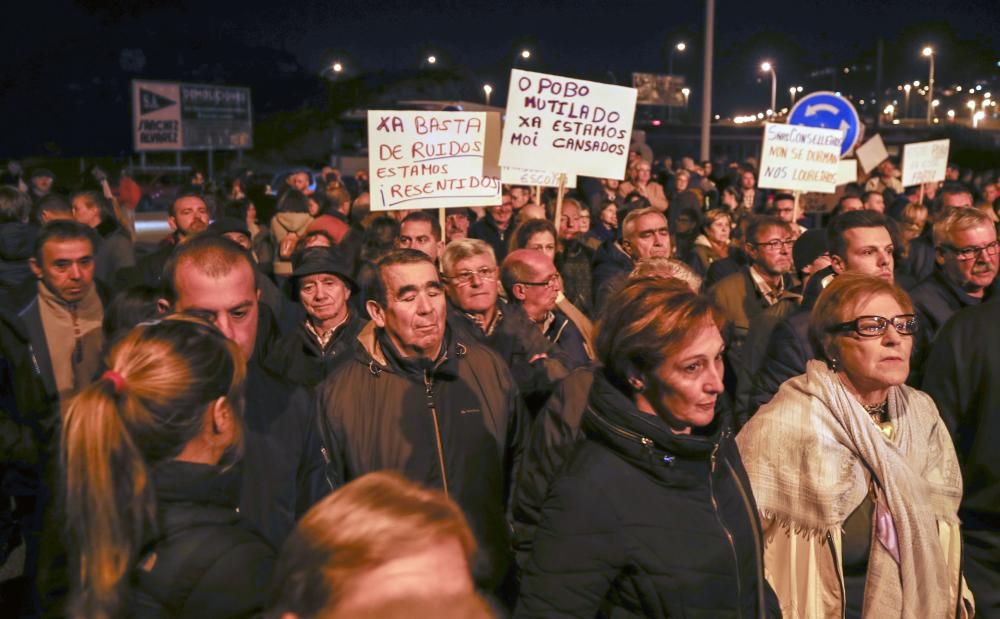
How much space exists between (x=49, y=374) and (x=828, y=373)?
11.7 ft

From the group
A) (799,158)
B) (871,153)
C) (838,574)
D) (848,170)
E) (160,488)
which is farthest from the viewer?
(871,153)

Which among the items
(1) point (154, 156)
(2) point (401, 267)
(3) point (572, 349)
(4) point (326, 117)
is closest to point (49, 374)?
(2) point (401, 267)

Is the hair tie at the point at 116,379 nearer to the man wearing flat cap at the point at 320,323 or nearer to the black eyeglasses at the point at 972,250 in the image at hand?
the man wearing flat cap at the point at 320,323

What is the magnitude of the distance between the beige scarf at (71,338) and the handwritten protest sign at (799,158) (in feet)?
22.4

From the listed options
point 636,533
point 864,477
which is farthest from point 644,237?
point 636,533

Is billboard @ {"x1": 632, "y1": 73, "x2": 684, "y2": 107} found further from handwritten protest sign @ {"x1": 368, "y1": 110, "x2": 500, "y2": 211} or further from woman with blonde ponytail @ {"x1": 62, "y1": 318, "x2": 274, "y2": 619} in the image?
woman with blonde ponytail @ {"x1": 62, "y1": 318, "x2": 274, "y2": 619}

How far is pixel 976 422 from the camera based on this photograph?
3.93 metres

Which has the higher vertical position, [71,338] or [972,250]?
[972,250]

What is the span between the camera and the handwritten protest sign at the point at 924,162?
1414 centimetres

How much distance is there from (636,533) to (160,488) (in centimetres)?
115

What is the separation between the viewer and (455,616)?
1.47 m

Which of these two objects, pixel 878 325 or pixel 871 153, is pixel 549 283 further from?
pixel 871 153

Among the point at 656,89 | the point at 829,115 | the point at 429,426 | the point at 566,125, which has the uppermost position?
the point at 656,89

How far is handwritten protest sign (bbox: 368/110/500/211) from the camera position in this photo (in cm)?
734
